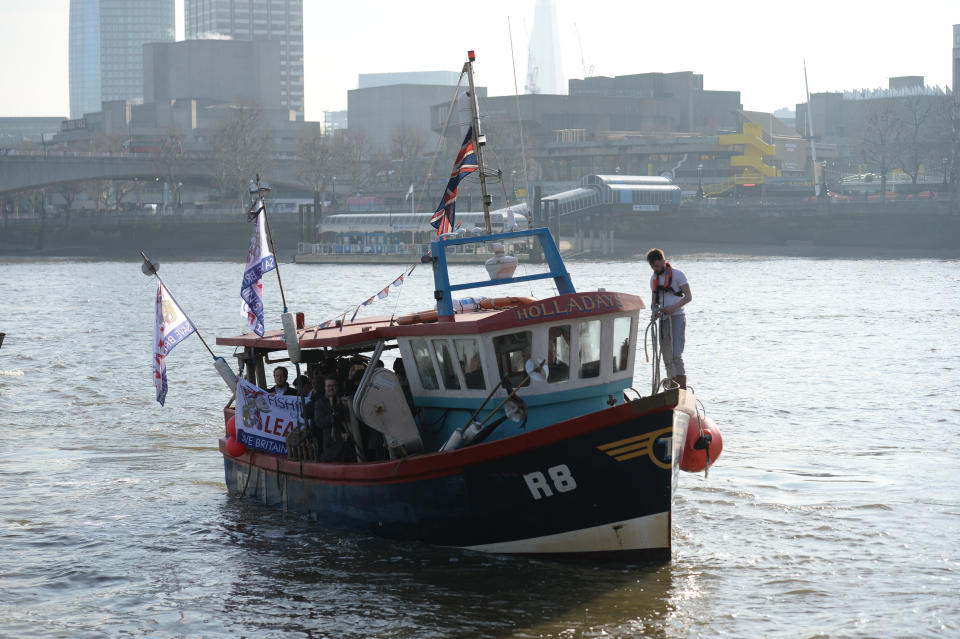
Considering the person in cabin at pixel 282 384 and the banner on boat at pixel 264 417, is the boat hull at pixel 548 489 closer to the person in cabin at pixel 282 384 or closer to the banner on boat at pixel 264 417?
the banner on boat at pixel 264 417

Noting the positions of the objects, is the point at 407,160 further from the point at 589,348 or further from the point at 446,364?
the point at 589,348

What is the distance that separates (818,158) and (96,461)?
17363 cm

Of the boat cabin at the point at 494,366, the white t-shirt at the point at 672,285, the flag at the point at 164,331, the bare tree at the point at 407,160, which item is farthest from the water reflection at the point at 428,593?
the bare tree at the point at 407,160

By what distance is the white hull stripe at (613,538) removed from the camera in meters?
17.1

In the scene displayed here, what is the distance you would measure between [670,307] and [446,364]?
10.8 ft

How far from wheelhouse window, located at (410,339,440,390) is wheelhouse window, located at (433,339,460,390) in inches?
6.7

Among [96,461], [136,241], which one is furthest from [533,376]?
[136,241]

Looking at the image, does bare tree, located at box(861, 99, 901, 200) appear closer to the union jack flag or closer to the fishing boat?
the union jack flag

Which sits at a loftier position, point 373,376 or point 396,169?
point 396,169

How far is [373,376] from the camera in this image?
701 inches

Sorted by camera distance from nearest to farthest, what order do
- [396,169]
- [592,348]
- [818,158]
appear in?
[592,348], [396,169], [818,158]

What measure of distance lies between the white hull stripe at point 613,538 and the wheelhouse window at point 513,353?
217 cm

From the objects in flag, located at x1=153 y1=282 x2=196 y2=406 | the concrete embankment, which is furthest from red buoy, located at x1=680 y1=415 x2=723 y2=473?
the concrete embankment

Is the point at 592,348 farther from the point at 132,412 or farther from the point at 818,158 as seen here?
the point at 818,158
